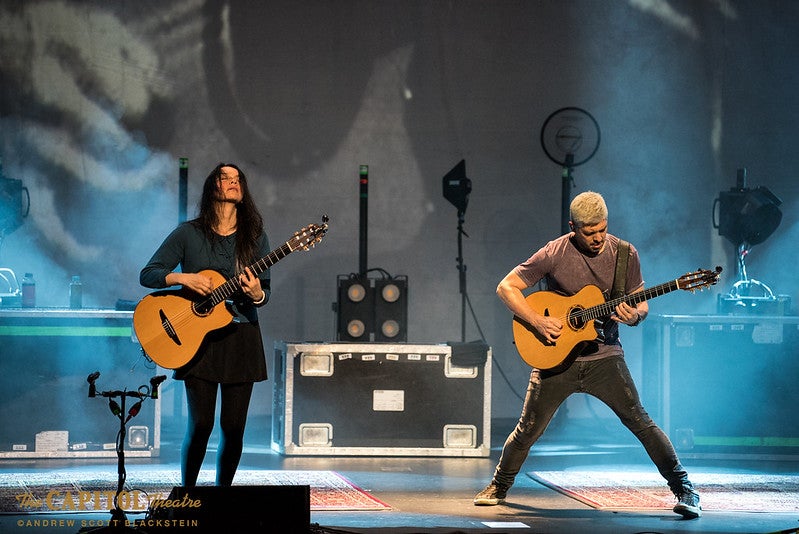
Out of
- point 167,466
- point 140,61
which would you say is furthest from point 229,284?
point 140,61

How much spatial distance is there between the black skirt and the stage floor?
781 mm

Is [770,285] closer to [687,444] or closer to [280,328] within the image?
[687,444]

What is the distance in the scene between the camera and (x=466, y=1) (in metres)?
9.97

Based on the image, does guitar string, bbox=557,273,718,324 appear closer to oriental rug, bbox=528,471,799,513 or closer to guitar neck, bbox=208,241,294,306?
oriental rug, bbox=528,471,799,513

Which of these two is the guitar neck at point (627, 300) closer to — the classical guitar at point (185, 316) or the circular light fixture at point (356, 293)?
the classical guitar at point (185, 316)

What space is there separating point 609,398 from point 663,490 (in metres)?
1.23

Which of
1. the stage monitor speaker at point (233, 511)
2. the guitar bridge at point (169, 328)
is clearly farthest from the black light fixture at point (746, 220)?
the stage monitor speaker at point (233, 511)

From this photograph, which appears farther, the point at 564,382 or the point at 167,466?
the point at 167,466

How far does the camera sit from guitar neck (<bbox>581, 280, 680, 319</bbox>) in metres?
5.57

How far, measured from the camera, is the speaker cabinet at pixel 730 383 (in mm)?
8164

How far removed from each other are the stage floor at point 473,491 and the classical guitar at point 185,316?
837mm

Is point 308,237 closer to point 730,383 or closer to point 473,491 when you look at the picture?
point 473,491

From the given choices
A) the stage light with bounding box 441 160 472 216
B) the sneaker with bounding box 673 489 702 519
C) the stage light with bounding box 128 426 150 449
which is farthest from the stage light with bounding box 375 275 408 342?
the sneaker with bounding box 673 489 702 519

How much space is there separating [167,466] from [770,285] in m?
5.72
